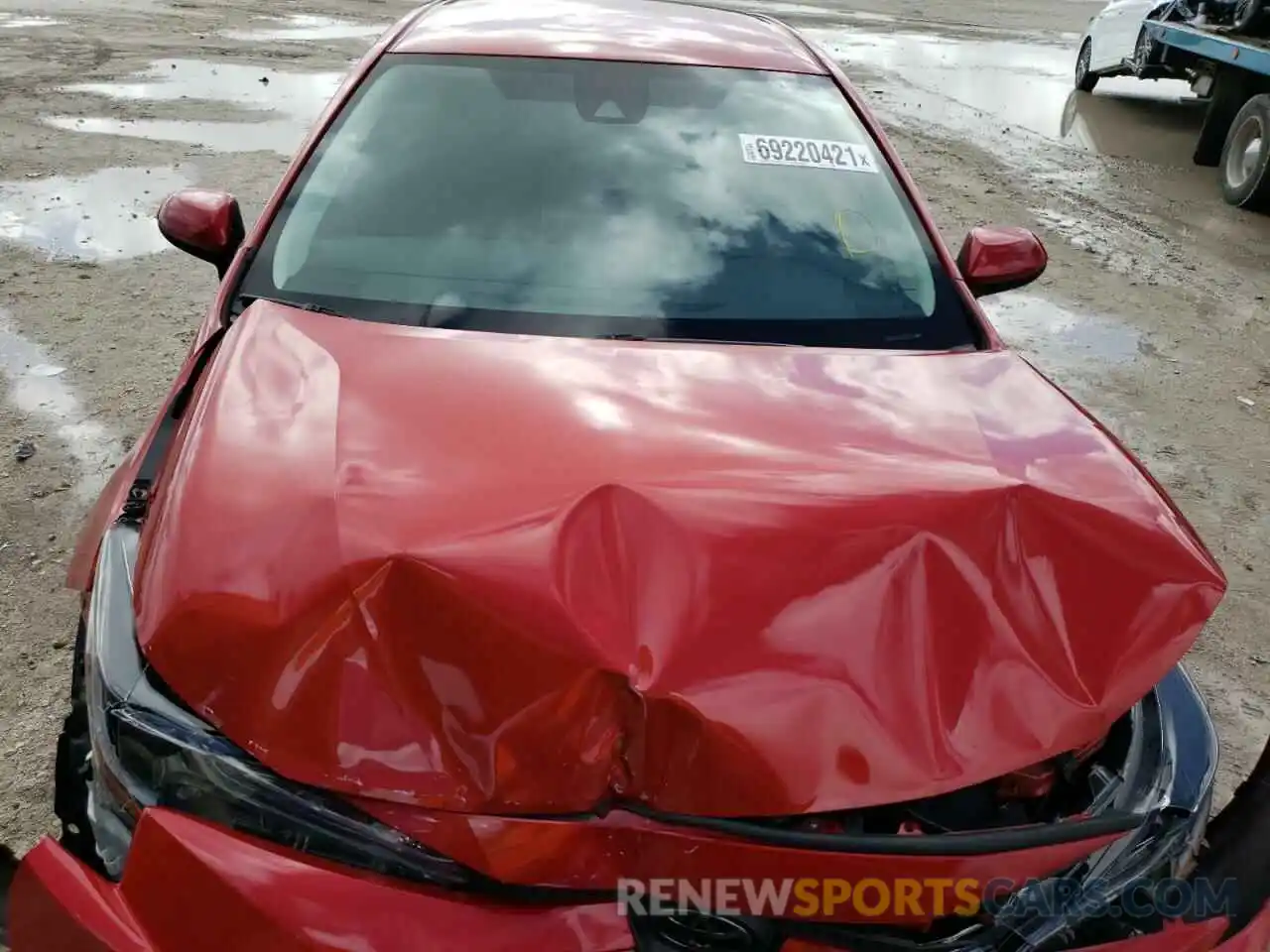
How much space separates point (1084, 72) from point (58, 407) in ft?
36.1

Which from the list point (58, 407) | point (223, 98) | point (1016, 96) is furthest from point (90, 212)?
point (1016, 96)

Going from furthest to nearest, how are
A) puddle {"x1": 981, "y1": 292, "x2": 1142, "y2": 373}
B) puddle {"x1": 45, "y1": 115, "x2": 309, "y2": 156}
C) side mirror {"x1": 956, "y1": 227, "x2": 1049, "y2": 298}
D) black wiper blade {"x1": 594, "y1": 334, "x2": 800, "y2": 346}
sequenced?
puddle {"x1": 45, "y1": 115, "x2": 309, "y2": 156}, puddle {"x1": 981, "y1": 292, "x2": 1142, "y2": 373}, side mirror {"x1": 956, "y1": 227, "x2": 1049, "y2": 298}, black wiper blade {"x1": 594, "y1": 334, "x2": 800, "y2": 346}

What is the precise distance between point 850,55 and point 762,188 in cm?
1142

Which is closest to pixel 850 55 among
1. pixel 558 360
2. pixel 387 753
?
pixel 558 360

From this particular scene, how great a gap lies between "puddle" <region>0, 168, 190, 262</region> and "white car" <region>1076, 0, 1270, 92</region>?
7.62 meters

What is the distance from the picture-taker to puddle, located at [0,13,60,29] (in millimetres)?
11062

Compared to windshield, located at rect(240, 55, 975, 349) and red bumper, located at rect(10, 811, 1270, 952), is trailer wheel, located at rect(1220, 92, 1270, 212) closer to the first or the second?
windshield, located at rect(240, 55, 975, 349)

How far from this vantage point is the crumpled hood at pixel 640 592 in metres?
1.35

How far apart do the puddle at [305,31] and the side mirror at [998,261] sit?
989 cm

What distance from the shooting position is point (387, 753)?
52.9 inches

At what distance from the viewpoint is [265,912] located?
1.26 meters

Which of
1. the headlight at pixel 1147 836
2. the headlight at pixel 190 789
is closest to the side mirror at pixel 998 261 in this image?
the headlight at pixel 1147 836

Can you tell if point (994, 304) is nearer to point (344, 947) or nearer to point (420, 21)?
point (420, 21)

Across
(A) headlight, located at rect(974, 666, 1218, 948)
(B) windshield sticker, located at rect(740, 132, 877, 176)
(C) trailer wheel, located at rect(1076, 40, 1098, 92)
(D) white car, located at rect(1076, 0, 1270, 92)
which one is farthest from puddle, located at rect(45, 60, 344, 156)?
(C) trailer wheel, located at rect(1076, 40, 1098, 92)
